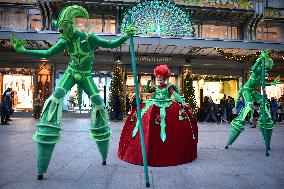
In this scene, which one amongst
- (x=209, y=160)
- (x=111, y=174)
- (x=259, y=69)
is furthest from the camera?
(x=259, y=69)

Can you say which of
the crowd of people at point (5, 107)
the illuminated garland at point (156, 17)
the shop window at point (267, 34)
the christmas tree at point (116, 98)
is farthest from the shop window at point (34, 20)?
the shop window at point (267, 34)

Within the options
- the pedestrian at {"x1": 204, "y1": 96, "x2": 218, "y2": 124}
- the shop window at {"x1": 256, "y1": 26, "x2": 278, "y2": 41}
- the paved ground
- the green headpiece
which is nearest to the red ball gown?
the paved ground

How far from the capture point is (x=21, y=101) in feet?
55.6

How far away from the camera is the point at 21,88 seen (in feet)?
55.6

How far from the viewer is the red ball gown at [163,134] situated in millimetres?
3846

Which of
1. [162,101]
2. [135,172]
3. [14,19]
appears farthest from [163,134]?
[14,19]

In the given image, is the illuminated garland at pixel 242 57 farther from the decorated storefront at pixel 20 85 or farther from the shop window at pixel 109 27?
the decorated storefront at pixel 20 85

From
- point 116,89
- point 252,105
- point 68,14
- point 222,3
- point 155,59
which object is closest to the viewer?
point 68,14

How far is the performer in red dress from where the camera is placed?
3846 millimetres

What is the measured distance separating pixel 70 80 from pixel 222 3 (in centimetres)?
1647

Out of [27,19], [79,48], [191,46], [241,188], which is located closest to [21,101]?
[27,19]

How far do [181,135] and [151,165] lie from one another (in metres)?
0.67

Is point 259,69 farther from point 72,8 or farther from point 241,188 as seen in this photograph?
point 72,8

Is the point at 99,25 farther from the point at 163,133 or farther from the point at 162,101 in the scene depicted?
the point at 163,133
